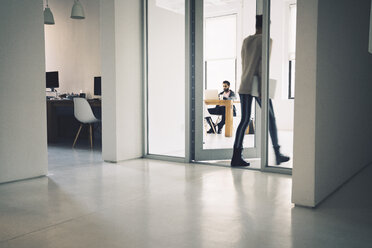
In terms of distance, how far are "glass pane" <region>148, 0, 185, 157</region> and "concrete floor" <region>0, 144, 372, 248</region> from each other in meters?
1.08

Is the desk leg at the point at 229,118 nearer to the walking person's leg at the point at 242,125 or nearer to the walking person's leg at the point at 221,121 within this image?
the walking person's leg at the point at 221,121

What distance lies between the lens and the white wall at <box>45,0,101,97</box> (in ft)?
22.8

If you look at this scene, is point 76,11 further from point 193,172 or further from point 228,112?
point 193,172

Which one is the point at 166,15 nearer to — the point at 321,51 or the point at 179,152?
the point at 179,152

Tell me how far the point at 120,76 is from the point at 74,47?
3.45 meters

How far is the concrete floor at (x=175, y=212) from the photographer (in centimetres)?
181

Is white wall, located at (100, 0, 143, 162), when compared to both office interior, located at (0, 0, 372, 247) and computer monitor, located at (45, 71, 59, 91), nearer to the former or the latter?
office interior, located at (0, 0, 372, 247)

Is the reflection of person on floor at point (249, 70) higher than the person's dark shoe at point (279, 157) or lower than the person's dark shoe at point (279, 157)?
higher

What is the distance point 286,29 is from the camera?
3.41 meters

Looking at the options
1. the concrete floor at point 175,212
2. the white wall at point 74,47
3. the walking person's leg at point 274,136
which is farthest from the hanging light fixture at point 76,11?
the walking person's leg at point 274,136

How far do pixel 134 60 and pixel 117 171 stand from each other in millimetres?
1513

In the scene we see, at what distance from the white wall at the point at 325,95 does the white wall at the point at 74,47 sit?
493cm

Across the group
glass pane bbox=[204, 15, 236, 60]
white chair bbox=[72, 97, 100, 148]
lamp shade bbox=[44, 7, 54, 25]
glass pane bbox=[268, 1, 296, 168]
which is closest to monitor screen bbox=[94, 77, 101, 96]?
white chair bbox=[72, 97, 100, 148]

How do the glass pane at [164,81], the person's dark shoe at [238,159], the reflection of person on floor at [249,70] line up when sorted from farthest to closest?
the glass pane at [164,81] < the person's dark shoe at [238,159] < the reflection of person on floor at [249,70]
